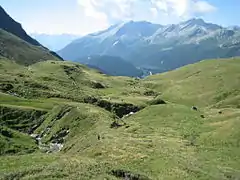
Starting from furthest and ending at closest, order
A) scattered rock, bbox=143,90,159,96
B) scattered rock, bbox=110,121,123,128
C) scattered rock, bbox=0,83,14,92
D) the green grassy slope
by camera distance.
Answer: scattered rock, bbox=143,90,159,96 < the green grassy slope < scattered rock, bbox=0,83,14,92 < scattered rock, bbox=110,121,123,128

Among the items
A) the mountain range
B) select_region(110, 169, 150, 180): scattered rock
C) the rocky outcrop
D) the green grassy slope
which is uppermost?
the green grassy slope

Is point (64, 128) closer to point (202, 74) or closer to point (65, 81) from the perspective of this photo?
A: point (65, 81)

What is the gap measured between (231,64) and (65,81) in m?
71.5

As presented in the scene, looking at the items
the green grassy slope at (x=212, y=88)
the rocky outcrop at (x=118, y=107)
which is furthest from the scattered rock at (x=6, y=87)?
the green grassy slope at (x=212, y=88)

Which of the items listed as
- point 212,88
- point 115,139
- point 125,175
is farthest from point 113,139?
point 212,88

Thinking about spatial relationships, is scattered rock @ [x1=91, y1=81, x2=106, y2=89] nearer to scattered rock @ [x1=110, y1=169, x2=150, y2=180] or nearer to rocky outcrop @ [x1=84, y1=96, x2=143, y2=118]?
rocky outcrop @ [x1=84, y1=96, x2=143, y2=118]

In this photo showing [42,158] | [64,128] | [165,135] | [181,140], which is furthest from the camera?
[64,128]

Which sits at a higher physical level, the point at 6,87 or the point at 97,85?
the point at 97,85

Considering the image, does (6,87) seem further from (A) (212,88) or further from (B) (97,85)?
(A) (212,88)

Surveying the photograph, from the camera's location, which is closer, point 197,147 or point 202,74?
point 197,147

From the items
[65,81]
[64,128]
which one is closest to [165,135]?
[64,128]

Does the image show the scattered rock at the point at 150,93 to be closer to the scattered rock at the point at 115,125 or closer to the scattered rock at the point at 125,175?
the scattered rock at the point at 115,125

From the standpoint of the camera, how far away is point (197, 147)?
6738 cm

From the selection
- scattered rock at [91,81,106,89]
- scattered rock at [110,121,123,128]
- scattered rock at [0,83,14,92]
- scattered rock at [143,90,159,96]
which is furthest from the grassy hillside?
scattered rock at [91,81,106,89]
